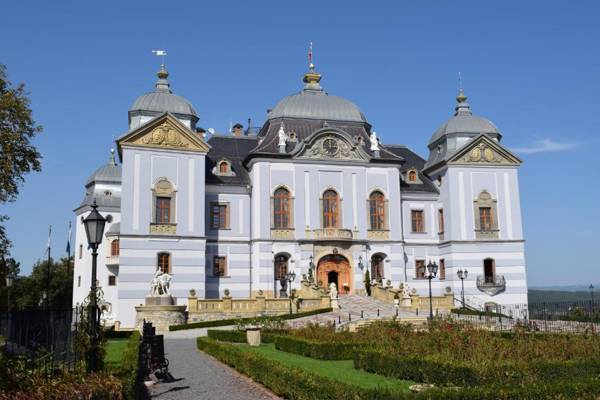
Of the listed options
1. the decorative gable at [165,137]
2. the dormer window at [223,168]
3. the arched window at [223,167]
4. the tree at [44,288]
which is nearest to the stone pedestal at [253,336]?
the decorative gable at [165,137]

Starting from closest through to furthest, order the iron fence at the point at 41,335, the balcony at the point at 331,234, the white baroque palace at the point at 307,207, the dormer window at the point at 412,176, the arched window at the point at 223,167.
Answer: the iron fence at the point at 41,335
the white baroque palace at the point at 307,207
the balcony at the point at 331,234
the arched window at the point at 223,167
the dormer window at the point at 412,176

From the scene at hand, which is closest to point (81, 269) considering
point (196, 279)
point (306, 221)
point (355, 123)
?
point (196, 279)

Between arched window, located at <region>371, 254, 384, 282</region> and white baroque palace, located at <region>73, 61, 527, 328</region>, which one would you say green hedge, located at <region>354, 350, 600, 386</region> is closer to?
white baroque palace, located at <region>73, 61, 527, 328</region>

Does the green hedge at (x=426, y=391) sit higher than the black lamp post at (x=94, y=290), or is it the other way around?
the black lamp post at (x=94, y=290)

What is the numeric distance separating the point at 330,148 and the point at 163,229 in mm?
12276

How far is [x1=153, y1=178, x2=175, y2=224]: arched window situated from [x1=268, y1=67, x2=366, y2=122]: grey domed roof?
10.3 meters

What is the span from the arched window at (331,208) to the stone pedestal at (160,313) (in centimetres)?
1226

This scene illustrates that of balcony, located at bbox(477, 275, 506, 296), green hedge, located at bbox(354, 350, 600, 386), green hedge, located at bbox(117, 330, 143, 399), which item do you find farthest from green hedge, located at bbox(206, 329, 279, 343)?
balcony, located at bbox(477, 275, 506, 296)

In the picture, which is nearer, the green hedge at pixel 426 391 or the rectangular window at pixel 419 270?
the green hedge at pixel 426 391

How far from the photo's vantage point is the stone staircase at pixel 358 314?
30516mm

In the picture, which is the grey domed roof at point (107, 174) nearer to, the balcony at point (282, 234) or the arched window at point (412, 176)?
the balcony at point (282, 234)

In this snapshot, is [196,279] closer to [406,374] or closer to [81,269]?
[81,269]

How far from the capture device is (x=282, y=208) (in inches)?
1615

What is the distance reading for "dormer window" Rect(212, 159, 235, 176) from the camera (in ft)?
138
